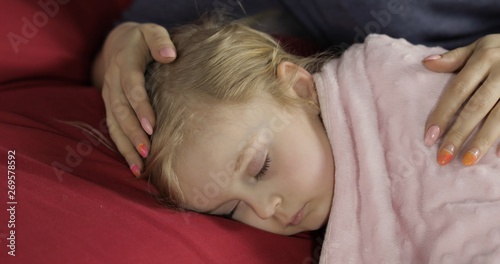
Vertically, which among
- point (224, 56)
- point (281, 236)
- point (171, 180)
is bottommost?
point (281, 236)

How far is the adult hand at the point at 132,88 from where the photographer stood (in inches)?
37.9

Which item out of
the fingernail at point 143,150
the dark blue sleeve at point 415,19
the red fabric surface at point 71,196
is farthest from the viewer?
the dark blue sleeve at point 415,19

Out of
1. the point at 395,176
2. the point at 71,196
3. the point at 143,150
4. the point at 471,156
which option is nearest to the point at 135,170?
the point at 143,150

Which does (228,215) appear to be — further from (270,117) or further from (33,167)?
(33,167)

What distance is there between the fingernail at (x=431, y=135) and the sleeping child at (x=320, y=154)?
0.01 metres

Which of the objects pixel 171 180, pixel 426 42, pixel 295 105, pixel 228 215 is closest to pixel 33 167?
pixel 171 180

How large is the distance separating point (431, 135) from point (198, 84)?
14.8 inches

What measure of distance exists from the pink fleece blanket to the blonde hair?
11cm

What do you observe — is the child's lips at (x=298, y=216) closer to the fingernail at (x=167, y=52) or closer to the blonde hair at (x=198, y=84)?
the blonde hair at (x=198, y=84)

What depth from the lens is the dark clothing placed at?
111cm

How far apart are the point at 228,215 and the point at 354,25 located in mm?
475

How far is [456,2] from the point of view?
1104mm

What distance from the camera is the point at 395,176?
0.89 meters

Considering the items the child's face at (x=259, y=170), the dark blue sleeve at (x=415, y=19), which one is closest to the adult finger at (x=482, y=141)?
the child's face at (x=259, y=170)
